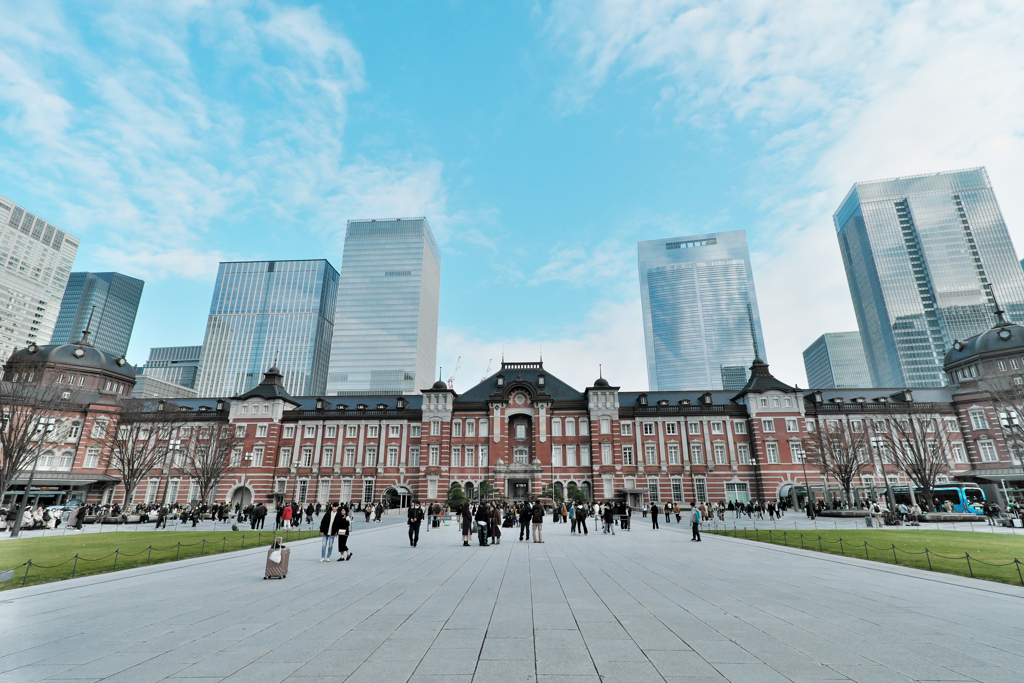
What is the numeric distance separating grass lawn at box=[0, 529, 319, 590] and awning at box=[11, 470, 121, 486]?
39120 millimetres

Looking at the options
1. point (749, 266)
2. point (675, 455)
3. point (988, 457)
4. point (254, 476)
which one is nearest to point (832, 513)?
point (675, 455)

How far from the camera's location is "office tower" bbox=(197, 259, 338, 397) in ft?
520

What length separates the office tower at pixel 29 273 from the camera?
415 ft

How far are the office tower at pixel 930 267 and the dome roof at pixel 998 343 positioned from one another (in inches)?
3446

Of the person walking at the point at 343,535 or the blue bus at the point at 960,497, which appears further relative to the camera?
the blue bus at the point at 960,497

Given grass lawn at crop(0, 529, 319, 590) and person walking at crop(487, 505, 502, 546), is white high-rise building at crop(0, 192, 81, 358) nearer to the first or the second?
grass lawn at crop(0, 529, 319, 590)

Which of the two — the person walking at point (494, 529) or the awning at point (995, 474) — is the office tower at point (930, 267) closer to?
the awning at point (995, 474)

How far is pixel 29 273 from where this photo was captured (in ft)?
439

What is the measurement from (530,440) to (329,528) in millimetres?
44817

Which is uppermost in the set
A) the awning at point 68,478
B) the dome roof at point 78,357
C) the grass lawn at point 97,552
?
the dome roof at point 78,357

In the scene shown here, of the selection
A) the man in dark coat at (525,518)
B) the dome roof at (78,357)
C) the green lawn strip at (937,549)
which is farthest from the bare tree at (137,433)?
the green lawn strip at (937,549)

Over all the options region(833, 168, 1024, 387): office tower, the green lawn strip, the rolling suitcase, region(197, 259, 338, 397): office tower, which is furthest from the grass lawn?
region(833, 168, 1024, 387): office tower

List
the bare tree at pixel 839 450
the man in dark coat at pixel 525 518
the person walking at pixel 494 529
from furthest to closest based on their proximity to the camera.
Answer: the bare tree at pixel 839 450 < the man in dark coat at pixel 525 518 < the person walking at pixel 494 529

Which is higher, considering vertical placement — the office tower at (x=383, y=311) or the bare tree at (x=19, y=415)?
the office tower at (x=383, y=311)
